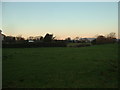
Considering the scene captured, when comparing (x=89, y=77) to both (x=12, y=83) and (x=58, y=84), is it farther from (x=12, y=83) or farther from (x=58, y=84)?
(x=12, y=83)

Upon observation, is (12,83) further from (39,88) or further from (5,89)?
(39,88)

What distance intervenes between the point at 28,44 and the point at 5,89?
2451cm

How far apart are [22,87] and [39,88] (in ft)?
1.66

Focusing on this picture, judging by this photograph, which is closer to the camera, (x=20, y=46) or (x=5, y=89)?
(x=5, y=89)

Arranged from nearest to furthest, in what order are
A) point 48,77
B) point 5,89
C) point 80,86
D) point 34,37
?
point 5,89 → point 80,86 → point 48,77 → point 34,37

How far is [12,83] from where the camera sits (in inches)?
187

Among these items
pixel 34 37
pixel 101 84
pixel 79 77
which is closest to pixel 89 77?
pixel 79 77

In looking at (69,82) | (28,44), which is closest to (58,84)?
(69,82)

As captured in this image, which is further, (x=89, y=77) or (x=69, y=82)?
(x=89, y=77)

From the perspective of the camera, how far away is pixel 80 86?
14.6ft

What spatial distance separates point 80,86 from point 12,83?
210 centimetres

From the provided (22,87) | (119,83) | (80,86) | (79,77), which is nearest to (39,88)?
(22,87)

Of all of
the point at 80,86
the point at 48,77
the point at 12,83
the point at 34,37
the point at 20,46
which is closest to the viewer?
the point at 80,86

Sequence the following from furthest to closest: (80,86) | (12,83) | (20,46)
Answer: (20,46) < (12,83) < (80,86)
